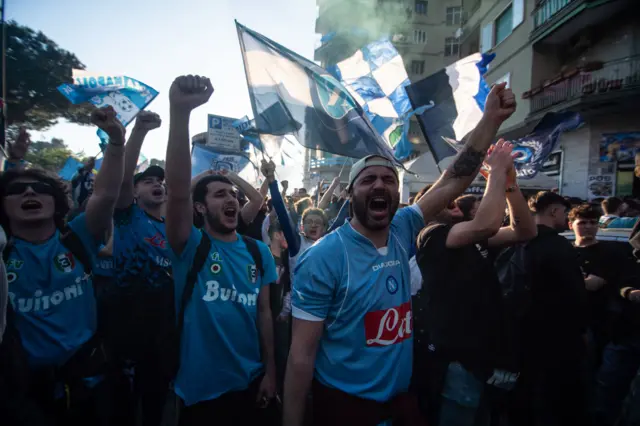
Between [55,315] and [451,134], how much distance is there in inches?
178

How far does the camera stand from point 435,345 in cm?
265

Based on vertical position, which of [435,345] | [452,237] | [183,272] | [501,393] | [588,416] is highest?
[452,237]

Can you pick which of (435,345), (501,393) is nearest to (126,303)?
(435,345)

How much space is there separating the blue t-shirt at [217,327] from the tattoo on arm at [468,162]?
1553 millimetres

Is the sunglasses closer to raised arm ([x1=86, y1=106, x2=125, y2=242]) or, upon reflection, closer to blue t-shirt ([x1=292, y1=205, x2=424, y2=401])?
raised arm ([x1=86, y1=106, x2=125, y2=242])

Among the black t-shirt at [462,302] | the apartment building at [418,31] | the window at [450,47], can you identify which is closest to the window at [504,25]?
the apartment building at [418,31]

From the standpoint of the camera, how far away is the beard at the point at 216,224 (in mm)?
2477

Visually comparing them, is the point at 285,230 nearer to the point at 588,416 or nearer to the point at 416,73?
the point at 588,416

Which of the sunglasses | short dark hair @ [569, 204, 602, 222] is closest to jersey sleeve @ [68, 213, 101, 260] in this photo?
the sunglasses

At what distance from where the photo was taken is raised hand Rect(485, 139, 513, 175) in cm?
246

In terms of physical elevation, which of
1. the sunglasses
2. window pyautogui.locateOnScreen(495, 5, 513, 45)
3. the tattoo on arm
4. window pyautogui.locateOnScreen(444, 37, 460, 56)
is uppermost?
window pyautogui.locateOnScreen(444, 37, 460, 56)

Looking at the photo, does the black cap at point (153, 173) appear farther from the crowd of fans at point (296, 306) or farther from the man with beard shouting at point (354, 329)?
the man with beard shouting at point (354, 329)

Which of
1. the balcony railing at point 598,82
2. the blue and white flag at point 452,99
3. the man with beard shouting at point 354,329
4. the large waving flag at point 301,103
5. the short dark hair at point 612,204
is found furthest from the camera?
the balcony railing at point 598,82

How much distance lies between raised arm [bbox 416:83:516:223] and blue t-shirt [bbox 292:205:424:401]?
768 millimetres
